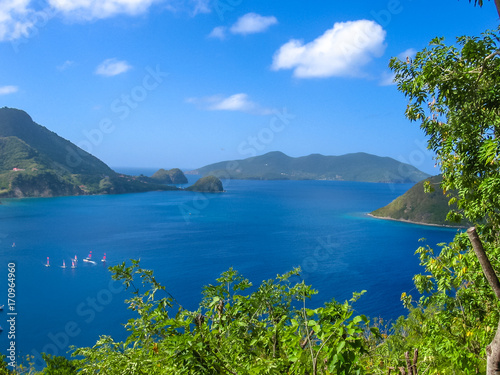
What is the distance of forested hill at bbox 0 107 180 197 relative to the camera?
112 meters

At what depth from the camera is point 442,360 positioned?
4.86 metres

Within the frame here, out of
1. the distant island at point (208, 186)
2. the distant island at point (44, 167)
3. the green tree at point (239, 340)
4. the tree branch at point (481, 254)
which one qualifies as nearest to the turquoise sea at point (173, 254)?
the distant island at point (44, 167)

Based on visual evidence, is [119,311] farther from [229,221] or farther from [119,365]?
[229,221]

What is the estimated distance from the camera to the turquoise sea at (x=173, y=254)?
35.0m

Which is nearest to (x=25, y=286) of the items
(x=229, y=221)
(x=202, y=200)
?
(x=229, y=221)

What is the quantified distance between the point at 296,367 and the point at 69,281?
48354 millimetres

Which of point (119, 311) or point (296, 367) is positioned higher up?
point (296, 367)

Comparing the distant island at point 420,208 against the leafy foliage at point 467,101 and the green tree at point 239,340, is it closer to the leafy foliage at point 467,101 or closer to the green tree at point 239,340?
the leafy foliage at point 467,101

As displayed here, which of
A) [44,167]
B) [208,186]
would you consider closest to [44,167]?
[44,167]

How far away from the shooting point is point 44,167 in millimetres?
123250

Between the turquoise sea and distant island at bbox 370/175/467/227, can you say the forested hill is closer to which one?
the turquoise sea

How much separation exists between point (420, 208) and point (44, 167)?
12154cm

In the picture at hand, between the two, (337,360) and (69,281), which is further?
(69,281)

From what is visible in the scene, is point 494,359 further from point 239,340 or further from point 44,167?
point 44,167
